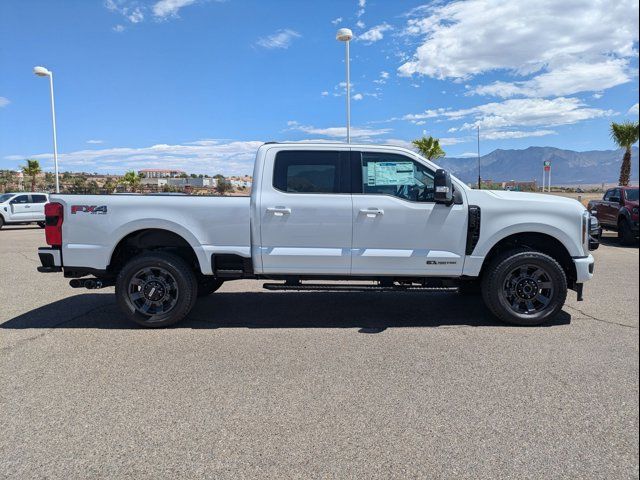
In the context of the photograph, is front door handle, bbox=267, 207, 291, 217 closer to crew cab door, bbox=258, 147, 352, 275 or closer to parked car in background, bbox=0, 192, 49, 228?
crew cab door, bbox=258, 147, 352, 275

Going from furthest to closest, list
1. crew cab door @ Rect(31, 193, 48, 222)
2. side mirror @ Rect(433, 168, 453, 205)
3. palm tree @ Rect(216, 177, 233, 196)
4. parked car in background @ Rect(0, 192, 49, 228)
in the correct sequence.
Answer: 1. crew cab door @ Rect(31, 193, 48, 222)
2. parked car in background @ Rect(0, 192, 49, 228)
3. palm tree @ Rect(216, 177, 233, 196)
4. side mirror @ Rect(433, 168, 453, 205)

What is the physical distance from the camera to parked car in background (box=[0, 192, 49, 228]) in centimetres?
2125

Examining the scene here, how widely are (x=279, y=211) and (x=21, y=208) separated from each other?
2076cm

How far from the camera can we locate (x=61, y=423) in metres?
3.32

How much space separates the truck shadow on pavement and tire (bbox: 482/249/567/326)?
0.27 metres

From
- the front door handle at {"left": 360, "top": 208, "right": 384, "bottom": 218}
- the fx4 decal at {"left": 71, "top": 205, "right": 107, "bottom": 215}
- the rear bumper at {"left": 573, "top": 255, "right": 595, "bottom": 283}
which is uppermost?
the fx4 decal at {"left": 71, "top": 205, "right": 107, "bottom": 215}

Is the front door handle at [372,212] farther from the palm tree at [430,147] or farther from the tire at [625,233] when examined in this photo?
the palm tree at [430,147]

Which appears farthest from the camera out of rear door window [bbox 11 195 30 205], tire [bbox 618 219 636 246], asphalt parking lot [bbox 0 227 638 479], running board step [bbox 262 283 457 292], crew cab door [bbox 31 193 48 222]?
crew cab door [bbox 31 193 48 222]

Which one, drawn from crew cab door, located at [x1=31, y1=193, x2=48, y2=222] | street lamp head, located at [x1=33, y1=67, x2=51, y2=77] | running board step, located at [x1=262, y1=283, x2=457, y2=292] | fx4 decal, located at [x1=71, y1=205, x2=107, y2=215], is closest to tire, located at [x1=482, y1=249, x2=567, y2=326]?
running board step, located at [x1=262, y1=283, x2=457, y2=292]

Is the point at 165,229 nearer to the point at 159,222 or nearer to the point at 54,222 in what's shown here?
the point at 159,222

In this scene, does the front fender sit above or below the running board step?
above

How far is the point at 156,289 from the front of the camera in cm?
Answer: 554

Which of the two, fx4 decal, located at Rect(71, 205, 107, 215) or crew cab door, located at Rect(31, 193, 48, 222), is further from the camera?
crew cab door, located at Rect(31, 193, 48, 222)

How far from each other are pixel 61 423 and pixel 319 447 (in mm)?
1819
